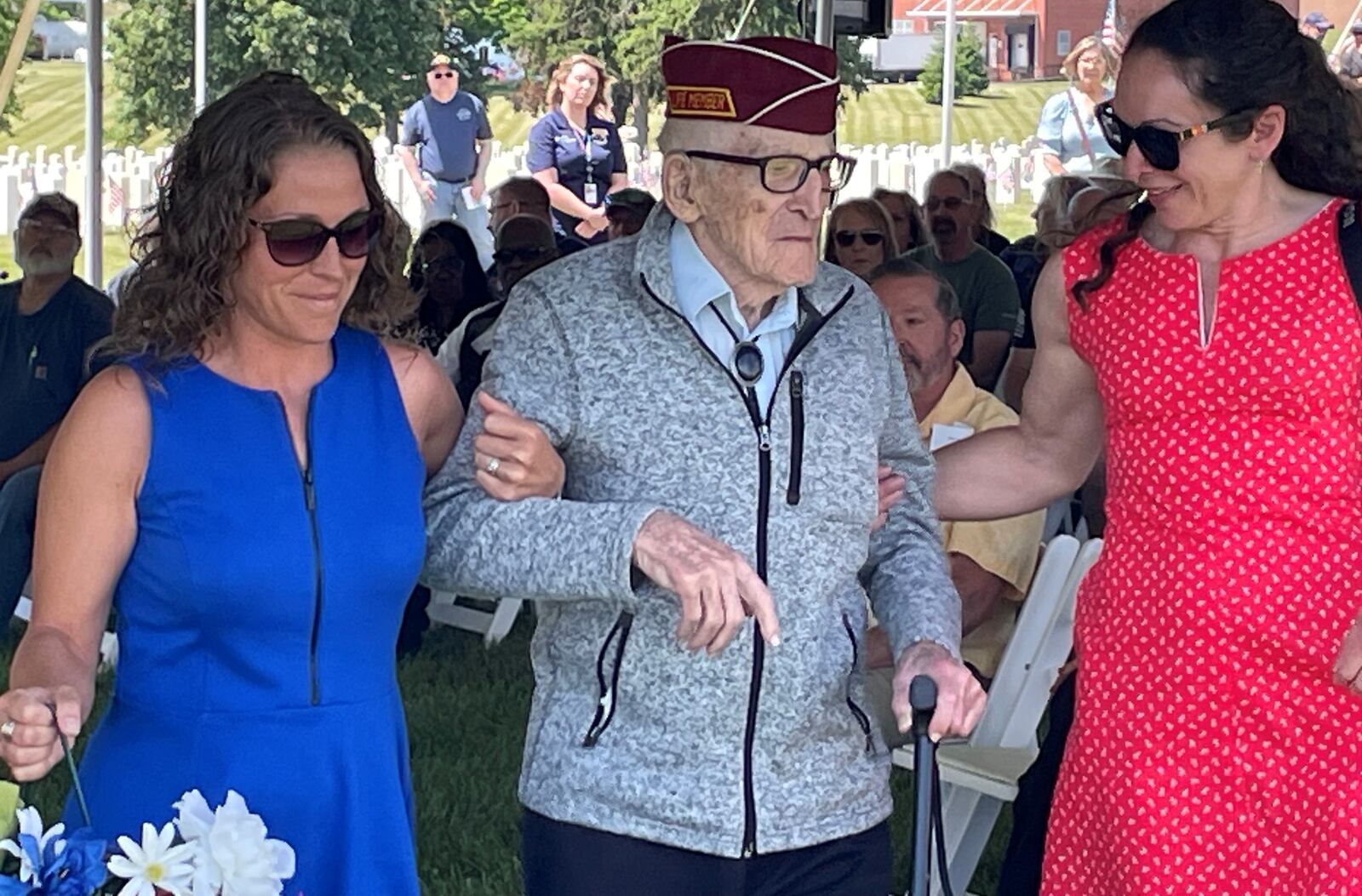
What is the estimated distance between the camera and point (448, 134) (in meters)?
15.8

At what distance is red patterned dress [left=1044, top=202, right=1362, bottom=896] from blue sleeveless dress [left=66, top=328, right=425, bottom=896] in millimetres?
964

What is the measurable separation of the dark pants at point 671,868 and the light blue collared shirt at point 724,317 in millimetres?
559

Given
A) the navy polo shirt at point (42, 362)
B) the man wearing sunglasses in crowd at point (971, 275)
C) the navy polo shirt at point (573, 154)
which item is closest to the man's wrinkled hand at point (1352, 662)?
the man wearing sunglasses in crowd at point (971, 275)

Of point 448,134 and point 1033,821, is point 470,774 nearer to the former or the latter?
point 1033,821

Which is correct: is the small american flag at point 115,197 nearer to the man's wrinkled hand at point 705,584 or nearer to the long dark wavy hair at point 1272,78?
the long dark wavy hair at point 1272,78

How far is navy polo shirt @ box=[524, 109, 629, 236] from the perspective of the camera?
12180 millimetres

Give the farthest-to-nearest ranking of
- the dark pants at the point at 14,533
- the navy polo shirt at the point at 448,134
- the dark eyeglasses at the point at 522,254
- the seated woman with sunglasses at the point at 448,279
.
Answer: the navy polo shirt at the point at 448,134 < the dark eyeglasses at the point at 522,254 < the seated woman with sunglasses at the point at 448,279 < the dark pants at the point at 14,533

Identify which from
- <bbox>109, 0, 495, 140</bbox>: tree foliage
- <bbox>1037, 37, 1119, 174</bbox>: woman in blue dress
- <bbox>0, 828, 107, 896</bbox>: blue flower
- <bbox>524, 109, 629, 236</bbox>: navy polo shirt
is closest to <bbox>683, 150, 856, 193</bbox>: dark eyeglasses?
<bbox>0, 828, 107, 896</bbox>: blue flower

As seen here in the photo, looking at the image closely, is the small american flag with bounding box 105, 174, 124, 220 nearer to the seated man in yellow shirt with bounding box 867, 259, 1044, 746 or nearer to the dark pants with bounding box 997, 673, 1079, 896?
the seated man in yellow shirt with bounding box 867, 259, 1044, 746

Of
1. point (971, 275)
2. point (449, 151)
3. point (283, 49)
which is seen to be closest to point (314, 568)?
point (971, 275)

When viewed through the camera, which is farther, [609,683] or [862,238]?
[862,238]

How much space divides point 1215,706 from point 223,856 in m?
1.40

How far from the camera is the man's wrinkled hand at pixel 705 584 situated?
219 centimetres

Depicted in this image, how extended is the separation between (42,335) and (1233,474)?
6103 millimetres
